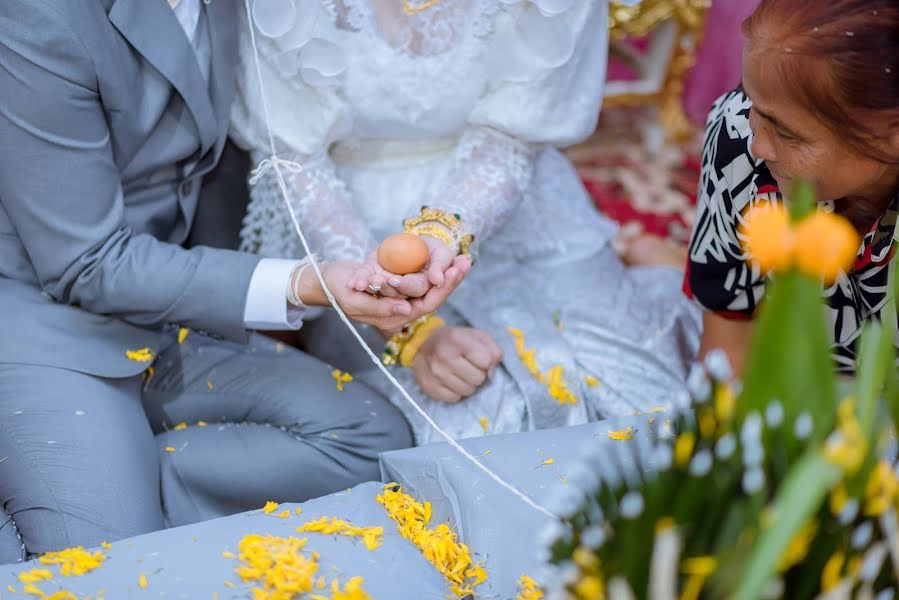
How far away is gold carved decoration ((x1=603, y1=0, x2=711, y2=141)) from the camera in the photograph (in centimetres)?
265

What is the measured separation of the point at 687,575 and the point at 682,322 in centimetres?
108

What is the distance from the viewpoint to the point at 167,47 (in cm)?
133

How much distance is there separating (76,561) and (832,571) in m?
0.70

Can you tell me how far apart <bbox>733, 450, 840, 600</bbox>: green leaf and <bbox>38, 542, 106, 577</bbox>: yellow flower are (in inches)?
25.3

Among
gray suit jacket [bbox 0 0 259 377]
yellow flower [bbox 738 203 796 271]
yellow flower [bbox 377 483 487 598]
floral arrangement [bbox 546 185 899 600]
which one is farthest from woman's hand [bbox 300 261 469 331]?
yellow flower [bbox 738 203 796 271]

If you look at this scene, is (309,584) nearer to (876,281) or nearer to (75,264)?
(75,264)

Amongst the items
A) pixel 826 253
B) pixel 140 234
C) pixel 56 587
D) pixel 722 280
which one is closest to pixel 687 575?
pixel 826 253

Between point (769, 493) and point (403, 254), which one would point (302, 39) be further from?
point (769, 493)

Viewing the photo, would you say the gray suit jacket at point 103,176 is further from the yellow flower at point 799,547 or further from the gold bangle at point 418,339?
the yellow flower at point 799,547

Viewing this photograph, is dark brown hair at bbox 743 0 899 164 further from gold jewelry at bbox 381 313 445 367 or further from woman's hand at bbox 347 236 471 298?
gold jewelry at bbox 381 313 445 367

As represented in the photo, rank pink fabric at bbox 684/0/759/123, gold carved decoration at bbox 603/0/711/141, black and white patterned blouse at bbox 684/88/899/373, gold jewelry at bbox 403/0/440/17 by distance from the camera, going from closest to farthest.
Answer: black and white patterned blouse at bbox 684/88/899/373 → gold jewelry at bbox 403/0/440/17 → gold carved decoration at bbox 603/0/711/141 → pink fabric at bbox 684/0/759/123

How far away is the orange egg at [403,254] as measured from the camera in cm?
125

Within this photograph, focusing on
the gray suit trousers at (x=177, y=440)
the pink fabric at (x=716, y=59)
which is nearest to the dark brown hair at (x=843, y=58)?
the gray suit trousers at (x=177, y=440)

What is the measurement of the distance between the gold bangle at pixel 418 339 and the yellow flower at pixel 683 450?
87 cm
